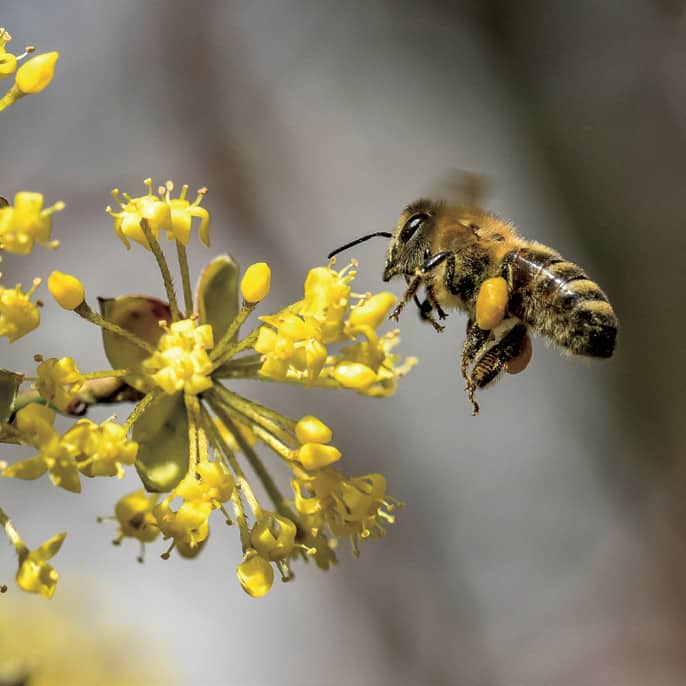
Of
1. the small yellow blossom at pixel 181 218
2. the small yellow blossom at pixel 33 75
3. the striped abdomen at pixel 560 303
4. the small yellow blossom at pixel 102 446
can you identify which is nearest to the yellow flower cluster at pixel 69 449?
the small yellow blossom at pixel 102 446

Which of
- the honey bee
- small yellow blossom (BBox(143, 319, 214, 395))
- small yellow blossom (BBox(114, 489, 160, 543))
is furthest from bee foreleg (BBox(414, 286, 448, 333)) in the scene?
small yellow blossom (BBox(114, 489, 160, 543))

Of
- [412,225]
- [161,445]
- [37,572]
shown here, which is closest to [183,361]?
[161,445]

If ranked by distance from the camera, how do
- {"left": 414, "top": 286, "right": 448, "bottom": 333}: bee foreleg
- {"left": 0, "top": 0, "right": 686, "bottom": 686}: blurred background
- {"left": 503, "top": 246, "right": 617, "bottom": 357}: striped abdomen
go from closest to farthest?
{"left": 503, "top": 246, "right": 617, "bottom": 357}: striped abdomen
{"left": 414, "top": 286, "right": 448, "bottom": 333}: bee foreleg
{"left": 0, "top": 0, "right": 686, "bottom": 686}: blurred background

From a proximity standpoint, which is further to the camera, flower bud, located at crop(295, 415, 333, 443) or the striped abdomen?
the striped abdomen

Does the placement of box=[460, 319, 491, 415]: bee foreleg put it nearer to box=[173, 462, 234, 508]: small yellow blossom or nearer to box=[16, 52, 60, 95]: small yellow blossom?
box=[173, 462, 234, 508]: small yellow blossom

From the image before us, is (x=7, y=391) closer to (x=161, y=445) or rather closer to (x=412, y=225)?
(x=161, y=445)

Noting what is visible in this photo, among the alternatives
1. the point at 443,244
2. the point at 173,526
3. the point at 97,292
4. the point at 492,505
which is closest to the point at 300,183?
the point at 97,292
